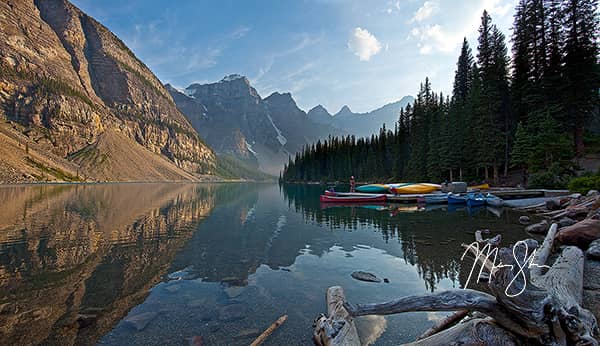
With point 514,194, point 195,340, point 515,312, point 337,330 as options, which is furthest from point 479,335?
point 514,194

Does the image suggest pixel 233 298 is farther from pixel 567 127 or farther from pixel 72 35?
pixel 72 35

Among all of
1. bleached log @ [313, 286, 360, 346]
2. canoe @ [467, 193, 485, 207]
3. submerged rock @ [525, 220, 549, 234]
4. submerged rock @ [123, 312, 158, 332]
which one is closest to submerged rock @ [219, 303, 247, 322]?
submerged rock @ [123, 312, 158, 332]

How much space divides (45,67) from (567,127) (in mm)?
217964

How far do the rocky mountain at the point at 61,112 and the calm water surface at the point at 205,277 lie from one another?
10006 centimetres

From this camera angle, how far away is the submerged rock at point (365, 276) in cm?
852

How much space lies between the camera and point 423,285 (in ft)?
26.3

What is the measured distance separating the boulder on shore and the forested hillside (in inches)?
961

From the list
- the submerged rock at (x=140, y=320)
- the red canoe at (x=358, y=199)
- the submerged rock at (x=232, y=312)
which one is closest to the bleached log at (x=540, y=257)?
the submerged rock at (x=232, y=312)

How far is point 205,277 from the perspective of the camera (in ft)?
29.9

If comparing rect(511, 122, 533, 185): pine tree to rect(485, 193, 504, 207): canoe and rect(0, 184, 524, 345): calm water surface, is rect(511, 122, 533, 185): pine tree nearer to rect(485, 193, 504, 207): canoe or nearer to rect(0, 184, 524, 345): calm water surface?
rect(485, 193, 504, 207): canoe

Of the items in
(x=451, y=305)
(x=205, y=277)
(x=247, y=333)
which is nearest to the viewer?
(x=451, y=305)

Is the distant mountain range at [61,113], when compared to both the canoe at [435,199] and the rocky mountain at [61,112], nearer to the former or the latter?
the rocky mountain at [61,112]

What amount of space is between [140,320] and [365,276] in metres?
6.34

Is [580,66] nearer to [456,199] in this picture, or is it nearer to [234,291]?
[456,199]
